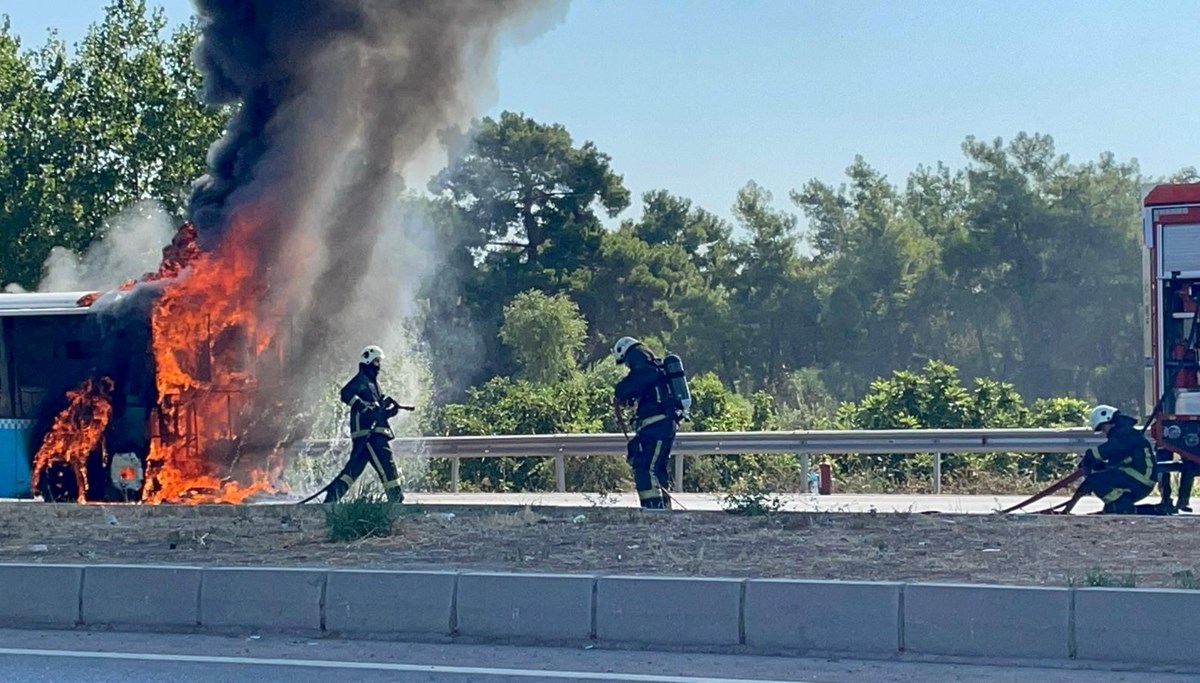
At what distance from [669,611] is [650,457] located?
518 cm

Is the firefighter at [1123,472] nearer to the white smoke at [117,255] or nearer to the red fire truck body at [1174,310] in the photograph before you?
the red fire truck body at [1174,310]

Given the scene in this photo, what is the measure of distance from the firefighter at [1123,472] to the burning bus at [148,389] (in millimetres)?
8089

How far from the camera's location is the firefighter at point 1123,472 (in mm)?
12852

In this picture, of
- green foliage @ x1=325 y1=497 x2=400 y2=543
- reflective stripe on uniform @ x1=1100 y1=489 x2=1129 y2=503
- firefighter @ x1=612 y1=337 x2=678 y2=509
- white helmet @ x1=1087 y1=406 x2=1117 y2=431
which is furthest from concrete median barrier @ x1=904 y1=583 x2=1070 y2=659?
white helmet @ x1=1087 y1=406 x2=1117 y2=431

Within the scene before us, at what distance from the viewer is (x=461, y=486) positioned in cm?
2156

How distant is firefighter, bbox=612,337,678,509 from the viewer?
13500 mm

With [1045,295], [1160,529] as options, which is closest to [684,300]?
[1045,295]

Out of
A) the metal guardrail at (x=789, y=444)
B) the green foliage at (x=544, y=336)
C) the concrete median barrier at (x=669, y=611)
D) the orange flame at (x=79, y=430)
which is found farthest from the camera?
the green foliage at (x=544, y=336)

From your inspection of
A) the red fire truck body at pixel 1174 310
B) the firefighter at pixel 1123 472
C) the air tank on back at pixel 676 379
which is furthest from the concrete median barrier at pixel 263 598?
the red fire truck body at pixel 1174 310

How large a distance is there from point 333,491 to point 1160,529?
723 cm

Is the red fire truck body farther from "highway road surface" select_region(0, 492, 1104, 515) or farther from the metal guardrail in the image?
the metal guardrail

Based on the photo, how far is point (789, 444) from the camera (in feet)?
61.3

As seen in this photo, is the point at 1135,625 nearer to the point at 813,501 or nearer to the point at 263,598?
the point at 263,598

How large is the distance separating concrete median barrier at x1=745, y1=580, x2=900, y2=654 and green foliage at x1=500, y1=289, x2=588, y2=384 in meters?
26.0
